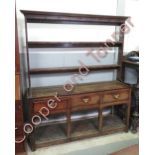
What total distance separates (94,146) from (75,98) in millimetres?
644

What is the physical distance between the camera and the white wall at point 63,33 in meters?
2.36

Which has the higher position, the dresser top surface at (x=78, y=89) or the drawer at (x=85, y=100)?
the dresser top surface at (x=78, y=89)

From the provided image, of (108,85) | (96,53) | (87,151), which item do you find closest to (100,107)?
(108,85)

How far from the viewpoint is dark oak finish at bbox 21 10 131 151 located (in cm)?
219

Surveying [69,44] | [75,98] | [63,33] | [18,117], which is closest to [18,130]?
[18,117]

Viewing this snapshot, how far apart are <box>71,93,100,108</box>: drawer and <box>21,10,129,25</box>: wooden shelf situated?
0.98 m

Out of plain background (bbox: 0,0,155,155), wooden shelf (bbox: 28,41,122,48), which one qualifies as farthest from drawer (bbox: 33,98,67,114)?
plain background (bbox: 0,0,155,155)

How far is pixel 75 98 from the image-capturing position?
2244 millimetres

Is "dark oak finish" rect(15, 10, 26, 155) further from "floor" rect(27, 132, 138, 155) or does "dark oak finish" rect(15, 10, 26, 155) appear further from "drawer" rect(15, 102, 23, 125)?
"floor" rect(27, 132, 138, 155)

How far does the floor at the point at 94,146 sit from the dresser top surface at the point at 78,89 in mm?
653
